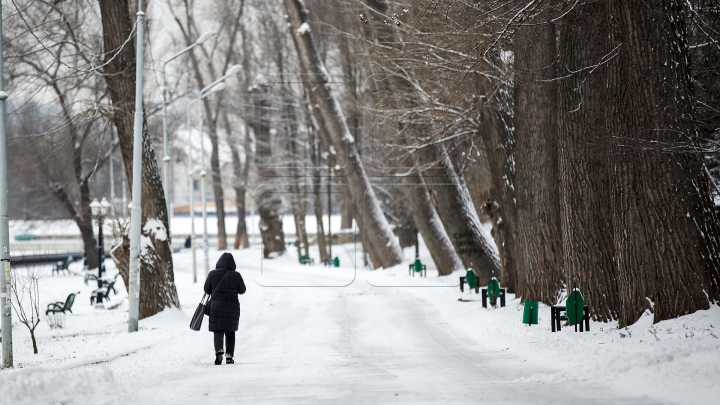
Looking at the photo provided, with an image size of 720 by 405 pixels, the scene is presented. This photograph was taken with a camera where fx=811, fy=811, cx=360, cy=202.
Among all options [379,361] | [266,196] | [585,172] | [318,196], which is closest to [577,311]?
[585,172]

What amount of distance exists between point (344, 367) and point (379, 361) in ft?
2.50

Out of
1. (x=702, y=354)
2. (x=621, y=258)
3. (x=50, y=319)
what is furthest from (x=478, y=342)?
(x=50, y=319)

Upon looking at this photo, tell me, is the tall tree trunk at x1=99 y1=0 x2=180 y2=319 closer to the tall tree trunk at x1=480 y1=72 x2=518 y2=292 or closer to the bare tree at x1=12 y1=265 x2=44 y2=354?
the bare tree at x1=12 y1=265 x2=44 y2=354

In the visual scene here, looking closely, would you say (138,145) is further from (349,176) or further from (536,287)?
(349,176)

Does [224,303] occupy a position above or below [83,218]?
below

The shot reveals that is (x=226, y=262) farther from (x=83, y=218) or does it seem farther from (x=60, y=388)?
(x=83, y=218)

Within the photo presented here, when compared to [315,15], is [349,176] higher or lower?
lower

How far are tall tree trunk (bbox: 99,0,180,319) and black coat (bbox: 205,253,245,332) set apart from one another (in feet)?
22.0

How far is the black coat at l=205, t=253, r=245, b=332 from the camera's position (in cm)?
1133

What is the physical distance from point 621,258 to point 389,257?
70.8 feet

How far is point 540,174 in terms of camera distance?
1582cm

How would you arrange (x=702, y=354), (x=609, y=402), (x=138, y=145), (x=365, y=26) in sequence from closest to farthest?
1. (x=609, y=402)
2. (x=702, y=354)
3. (x=138, y=145)
4. (x=365, y=26)

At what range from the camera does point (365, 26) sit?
22.8 m

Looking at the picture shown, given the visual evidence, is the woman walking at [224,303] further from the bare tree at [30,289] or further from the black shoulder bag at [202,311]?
the bare tree at [30,289]
